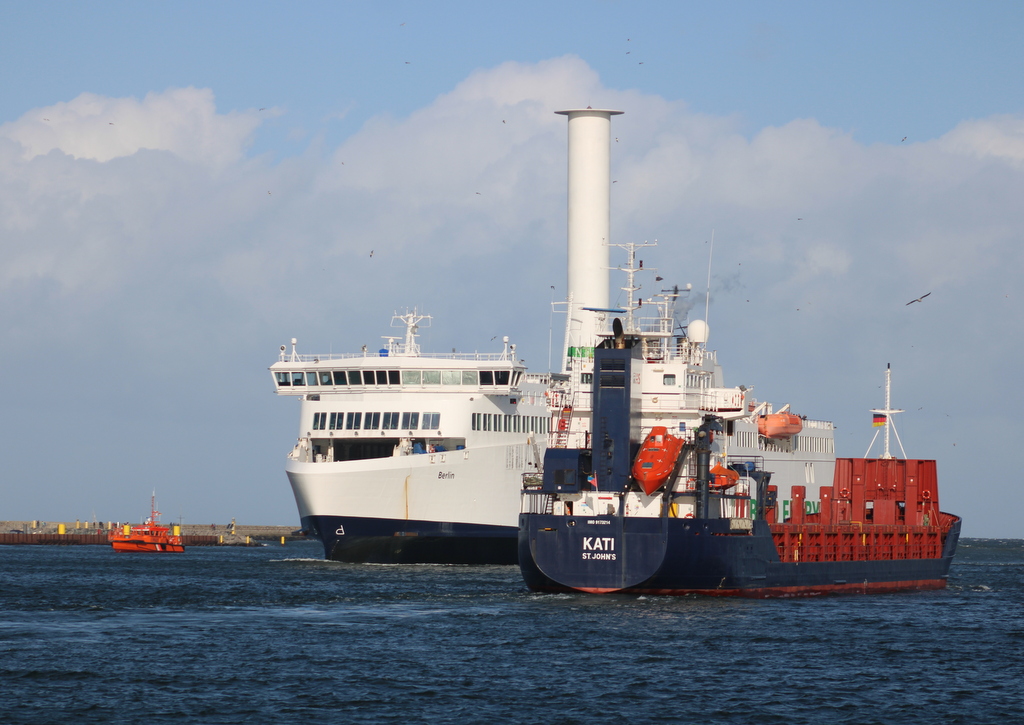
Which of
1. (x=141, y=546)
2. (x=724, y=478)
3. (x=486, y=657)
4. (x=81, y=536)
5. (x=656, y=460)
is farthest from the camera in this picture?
(x=81, y=536)

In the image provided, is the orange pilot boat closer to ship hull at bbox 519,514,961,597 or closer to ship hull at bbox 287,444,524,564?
ship hull at bbox 287,444,524,564

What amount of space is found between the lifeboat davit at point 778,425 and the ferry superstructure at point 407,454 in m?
11.4

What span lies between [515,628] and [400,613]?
14.4 feet

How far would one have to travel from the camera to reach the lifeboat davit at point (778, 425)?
64.4 meters

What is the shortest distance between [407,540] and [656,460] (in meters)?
20.1

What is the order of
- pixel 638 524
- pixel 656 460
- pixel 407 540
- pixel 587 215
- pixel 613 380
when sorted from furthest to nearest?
pixel 587 215 → pixel 407 540 → pixel 613 380 → pixel 656 460 → pixel 638 524

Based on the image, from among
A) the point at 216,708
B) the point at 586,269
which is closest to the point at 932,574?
the point at 586,269

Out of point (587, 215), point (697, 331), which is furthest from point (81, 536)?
point (697, 331)

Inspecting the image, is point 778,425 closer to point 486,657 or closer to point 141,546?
point 486,657

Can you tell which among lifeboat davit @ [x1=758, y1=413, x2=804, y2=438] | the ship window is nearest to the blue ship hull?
lifeboat davit @ [x1=758, y1=413, x2=804, y2=438]

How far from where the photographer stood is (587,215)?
2872 inches

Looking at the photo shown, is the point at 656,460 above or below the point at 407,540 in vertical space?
above

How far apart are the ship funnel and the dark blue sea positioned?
27226 mm

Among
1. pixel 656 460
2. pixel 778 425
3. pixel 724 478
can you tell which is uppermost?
pixel 778 425
